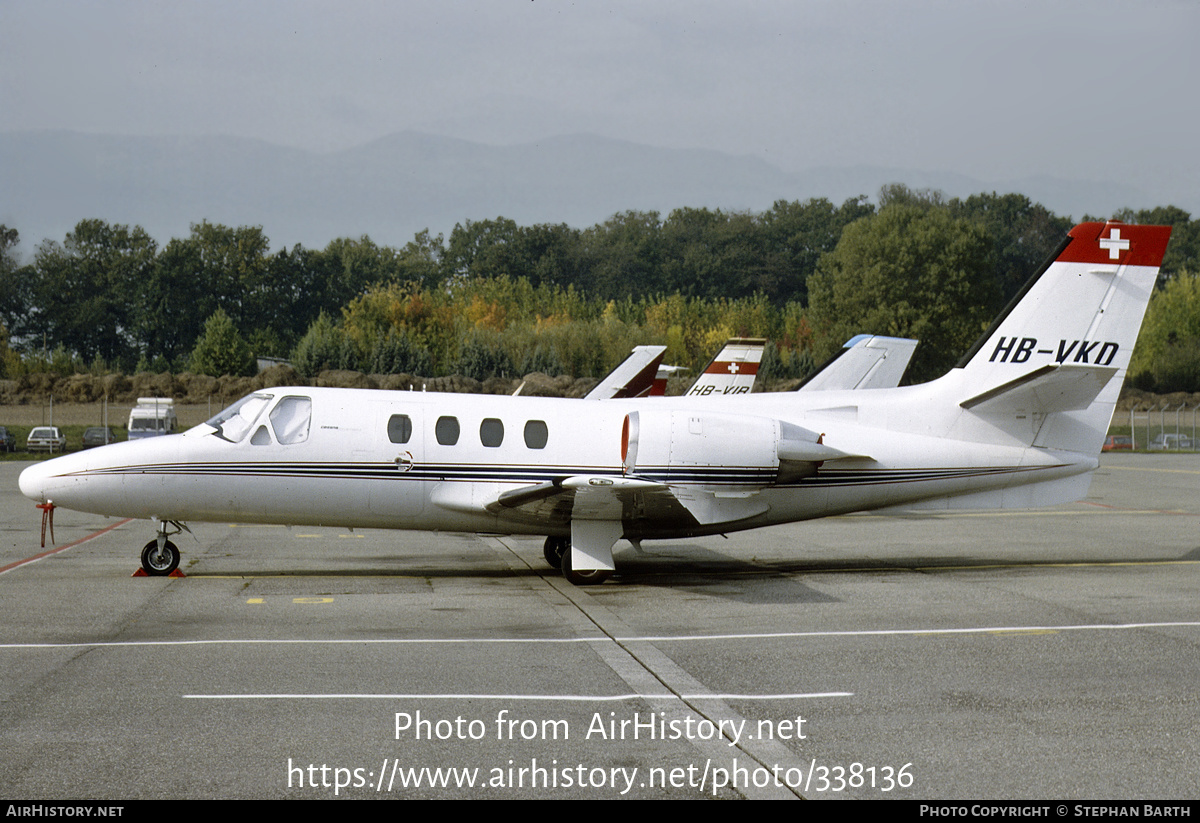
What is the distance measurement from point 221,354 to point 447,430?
5635 centimetres

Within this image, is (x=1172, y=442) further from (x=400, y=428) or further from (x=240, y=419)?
(x=240, y=419)

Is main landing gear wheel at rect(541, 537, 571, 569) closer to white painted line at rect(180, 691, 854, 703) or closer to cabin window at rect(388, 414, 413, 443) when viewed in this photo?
cabin window at rect(388, 414, 413, 443)

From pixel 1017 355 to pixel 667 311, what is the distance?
7134 centimetres

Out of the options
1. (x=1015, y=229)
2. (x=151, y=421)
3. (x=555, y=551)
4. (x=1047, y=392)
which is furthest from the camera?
(x=1015, y=229)

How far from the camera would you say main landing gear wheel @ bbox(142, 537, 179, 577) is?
14094mm

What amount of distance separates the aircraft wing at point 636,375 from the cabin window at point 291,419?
14086mm

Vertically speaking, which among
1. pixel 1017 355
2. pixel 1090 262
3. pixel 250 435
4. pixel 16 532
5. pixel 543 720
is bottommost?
pixel 16 532

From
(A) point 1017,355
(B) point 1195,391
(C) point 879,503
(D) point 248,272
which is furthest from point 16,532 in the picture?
(B) point 1195,391

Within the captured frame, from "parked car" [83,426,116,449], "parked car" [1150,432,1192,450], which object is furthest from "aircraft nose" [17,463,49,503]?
"parked car" [1150,432,1192,450]

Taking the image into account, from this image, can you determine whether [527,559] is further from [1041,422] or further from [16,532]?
[16,532]

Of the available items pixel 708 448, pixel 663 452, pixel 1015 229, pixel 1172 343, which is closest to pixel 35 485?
pixel 663 452

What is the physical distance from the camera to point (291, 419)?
14.0 metres

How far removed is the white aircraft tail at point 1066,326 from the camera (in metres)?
14.9

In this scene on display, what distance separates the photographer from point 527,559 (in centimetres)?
1686
